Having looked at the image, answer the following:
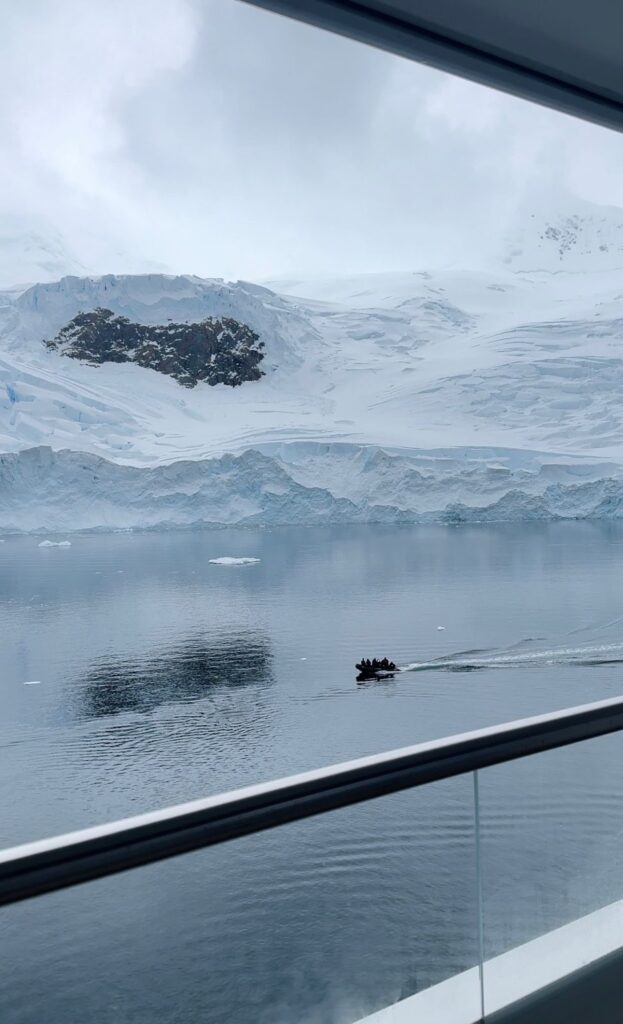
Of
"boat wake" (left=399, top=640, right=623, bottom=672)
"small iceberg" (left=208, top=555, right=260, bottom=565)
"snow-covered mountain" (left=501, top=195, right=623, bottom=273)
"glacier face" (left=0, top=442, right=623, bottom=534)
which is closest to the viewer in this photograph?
"glacier face" (left=0, top=442, right=623, bottom=534)

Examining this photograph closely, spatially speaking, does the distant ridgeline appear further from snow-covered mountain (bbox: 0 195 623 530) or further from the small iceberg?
the small iceberg

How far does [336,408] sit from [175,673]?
9220mm

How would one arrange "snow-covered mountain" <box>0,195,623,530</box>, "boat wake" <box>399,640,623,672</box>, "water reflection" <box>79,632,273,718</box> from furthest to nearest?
1. "boat wake" <box>399,640,623,672</box>
2. "water reflection" <box>79,632,273,718</box>
3. "snow-covered mountain" <box>0,195,623,530</box>

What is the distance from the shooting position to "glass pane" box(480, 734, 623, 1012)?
2.79 feet

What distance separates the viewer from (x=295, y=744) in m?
17.9

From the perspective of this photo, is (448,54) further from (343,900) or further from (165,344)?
(165,344)

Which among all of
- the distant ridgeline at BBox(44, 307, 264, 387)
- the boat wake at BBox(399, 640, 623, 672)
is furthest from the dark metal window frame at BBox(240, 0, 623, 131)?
the distant ridgeline at BBox(44, 307, 264, 387)

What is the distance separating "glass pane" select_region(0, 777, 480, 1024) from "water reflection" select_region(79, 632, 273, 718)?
18632 mm

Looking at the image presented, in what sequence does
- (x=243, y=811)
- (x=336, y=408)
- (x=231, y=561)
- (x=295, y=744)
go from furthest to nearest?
(x=336, y=408) < (x=231, y=561) < (x=295, y=744) < (x=243, y=811)

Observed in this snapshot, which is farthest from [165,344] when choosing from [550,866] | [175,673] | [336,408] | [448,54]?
[550,866]

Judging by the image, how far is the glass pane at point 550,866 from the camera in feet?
2.79

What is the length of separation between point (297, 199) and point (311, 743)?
54.6 feet

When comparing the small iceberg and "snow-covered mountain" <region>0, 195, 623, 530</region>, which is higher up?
"snow-covered mountain" <region>0, 195, 623, 530</region>

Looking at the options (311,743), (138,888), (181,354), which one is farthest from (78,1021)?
(181,354)
